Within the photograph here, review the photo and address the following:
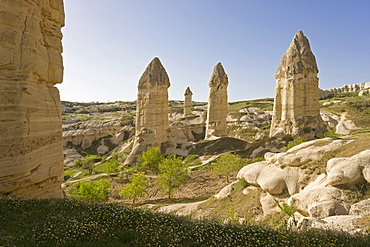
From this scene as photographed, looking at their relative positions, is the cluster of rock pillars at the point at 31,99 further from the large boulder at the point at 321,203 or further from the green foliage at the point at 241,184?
the large boulder at the point at 321,203

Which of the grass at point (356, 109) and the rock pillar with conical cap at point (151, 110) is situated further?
the grass at point (356, 109)

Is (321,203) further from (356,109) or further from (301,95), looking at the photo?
(356,109)

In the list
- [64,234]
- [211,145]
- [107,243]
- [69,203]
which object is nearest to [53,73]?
[69,203]

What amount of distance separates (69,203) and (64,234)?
2.21m

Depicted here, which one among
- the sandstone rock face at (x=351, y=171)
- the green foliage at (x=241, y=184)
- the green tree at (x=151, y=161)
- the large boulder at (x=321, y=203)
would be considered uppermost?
the sandstone rock face at (x=351, y=171)

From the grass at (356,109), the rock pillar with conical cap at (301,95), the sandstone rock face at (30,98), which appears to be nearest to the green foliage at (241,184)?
the sandstone rock face at (30,98)

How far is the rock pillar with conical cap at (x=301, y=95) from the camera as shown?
28.1 metres

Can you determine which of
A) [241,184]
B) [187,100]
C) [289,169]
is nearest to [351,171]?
[289,169]

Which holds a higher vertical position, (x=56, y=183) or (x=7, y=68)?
(x=7, y=68)

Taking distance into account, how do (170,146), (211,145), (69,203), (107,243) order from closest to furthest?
(107,243)
(69,203)
(211,145)
(170,146)

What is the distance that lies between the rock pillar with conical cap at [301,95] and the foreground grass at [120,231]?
25.6 m

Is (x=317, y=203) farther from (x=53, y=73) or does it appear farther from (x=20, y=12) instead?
(x=20, y=12)

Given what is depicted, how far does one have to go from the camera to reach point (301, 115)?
2844 centimetres

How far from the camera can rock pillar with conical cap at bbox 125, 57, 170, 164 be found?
3531 centimetres
